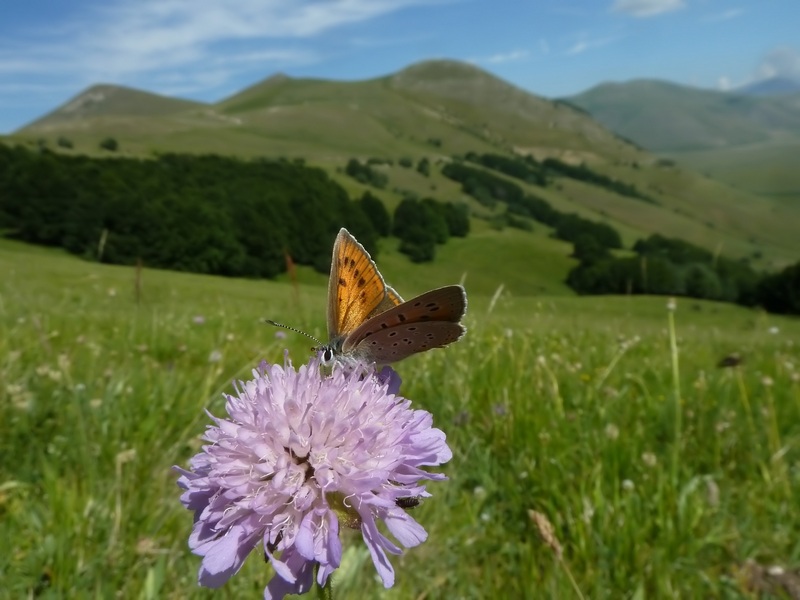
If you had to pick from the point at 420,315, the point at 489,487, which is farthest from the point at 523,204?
the point at 420,315

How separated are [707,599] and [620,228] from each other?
613 feet

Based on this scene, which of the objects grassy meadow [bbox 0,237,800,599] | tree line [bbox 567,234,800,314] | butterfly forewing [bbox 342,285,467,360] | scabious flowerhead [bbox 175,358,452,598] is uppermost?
butterfly forewing [bbox 342,285,467,360]

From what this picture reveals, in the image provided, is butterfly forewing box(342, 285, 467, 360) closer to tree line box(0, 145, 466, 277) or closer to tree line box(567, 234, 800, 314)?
tree line box(0, 145, 466, 277)

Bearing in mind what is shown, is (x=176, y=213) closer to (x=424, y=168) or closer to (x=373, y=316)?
(x=373, y=316)

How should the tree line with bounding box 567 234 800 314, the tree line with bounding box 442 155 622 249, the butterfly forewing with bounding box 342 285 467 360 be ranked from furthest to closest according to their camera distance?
the tree line with bounding box 442 155 622 249 < the tree line with bounding box 567 234 800 314 < the butterfly forewing with bounding box 342 285 467 360

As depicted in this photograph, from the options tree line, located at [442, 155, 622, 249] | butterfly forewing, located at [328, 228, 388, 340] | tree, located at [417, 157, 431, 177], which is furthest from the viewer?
tree, located at [417, 157, 431, 177]

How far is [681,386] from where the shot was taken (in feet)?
18.2

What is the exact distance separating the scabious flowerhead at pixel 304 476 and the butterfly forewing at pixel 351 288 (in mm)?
555

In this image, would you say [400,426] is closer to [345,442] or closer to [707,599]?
[345,442]

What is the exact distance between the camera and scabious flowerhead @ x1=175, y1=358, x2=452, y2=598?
1504 mm

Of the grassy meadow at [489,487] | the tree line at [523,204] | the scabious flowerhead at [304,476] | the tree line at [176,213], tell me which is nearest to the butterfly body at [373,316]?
the scabious flowerhead at [304,476]

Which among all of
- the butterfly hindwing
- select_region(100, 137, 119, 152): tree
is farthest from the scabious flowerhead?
select_region(100, 137, 119, 152): tree

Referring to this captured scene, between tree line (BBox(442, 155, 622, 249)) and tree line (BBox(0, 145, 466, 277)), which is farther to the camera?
tree line (BBox(442, 155, 622, 249))

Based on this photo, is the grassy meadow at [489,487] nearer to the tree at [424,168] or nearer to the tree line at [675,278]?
the tree line at [675,278]
